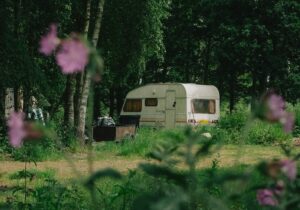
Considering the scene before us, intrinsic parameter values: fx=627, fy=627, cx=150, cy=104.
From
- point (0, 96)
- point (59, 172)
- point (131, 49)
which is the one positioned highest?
point (131, 49)

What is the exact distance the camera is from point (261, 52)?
97.4 ft

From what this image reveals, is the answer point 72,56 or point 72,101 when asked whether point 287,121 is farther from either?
point 72,101

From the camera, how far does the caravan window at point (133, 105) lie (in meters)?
30.1

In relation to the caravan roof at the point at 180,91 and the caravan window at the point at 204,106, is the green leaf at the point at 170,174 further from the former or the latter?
the caravan window at the point at 204,106

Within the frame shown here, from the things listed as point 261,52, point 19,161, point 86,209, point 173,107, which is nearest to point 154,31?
point 173,107

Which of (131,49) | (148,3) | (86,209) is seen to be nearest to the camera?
(86,209)

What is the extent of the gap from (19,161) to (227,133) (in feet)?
29.6

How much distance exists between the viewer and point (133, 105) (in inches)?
1198

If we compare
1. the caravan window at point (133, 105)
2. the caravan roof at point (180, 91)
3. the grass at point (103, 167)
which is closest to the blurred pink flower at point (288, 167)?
the grass at point (103, 167)

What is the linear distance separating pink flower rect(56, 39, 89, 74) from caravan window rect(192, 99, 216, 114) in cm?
2666

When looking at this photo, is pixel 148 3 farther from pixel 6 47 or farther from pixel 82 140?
pixel 6 47

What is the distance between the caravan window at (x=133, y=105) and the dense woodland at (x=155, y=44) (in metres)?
1.01

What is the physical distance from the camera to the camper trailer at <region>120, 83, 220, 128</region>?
27.9m

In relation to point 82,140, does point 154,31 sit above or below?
above
